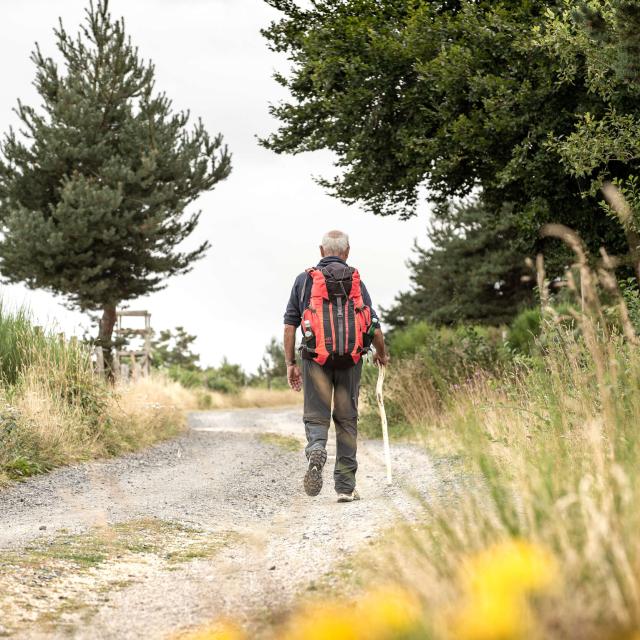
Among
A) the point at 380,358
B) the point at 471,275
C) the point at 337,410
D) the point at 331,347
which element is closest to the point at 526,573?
the point at 331,347

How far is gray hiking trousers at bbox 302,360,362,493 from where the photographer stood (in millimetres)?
6953

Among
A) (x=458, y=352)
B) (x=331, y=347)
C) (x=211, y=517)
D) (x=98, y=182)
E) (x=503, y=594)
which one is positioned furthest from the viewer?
(x=98, y=182)

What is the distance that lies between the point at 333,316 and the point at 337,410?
90 centimetres

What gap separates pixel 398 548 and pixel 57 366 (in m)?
10.4

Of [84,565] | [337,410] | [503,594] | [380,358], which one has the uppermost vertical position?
[380,358]

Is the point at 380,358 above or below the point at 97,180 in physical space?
below

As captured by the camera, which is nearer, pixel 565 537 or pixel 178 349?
pixel 565 537

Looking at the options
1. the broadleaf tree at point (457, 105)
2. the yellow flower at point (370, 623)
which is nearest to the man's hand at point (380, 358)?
the yellow flower at point (370, 623)

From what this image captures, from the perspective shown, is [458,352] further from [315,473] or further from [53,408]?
[315,473]

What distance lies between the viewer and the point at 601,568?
2.06 meters

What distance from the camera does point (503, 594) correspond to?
1814 millimetres

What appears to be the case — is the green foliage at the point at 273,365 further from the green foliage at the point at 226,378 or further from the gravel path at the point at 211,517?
the gravel path at the point at 211,517

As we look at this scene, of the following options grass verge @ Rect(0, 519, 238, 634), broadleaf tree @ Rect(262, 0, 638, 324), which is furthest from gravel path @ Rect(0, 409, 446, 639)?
broadleaf tree @ Rect(262, 0, 638, 324)

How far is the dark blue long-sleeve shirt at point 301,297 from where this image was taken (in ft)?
22.7
